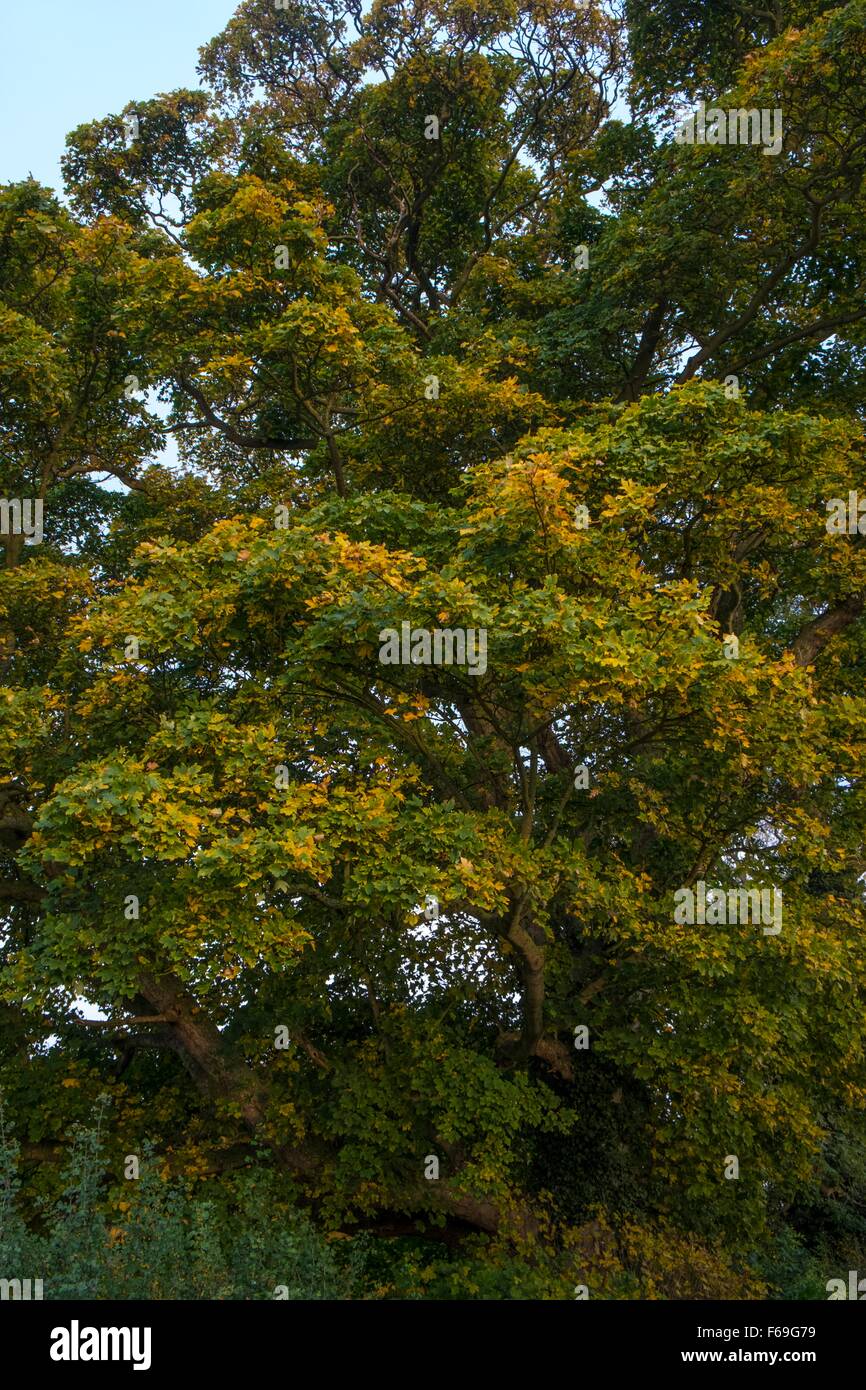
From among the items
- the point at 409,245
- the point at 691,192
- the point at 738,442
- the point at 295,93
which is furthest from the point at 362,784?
the point at 295,93

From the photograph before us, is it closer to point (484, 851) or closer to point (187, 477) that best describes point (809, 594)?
point (484, 851)

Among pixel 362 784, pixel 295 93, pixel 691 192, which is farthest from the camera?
pixel 295 93

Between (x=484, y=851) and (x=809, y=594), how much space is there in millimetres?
6530

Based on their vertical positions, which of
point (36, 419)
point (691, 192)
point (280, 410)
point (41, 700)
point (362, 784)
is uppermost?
point (691, 192)

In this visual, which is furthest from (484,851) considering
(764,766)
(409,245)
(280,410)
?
(409,245)

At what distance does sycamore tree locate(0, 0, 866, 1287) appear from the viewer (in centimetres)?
927

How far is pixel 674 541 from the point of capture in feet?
40.8

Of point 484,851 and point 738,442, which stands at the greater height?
point 738,442

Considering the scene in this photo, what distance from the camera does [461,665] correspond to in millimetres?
9672

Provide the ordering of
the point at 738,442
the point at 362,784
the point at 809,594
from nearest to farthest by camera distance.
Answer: the point at 362,784
the point at 738,442
the point at 809,594

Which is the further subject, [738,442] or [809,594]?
[809,594]

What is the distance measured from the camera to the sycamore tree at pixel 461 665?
30.4ft
